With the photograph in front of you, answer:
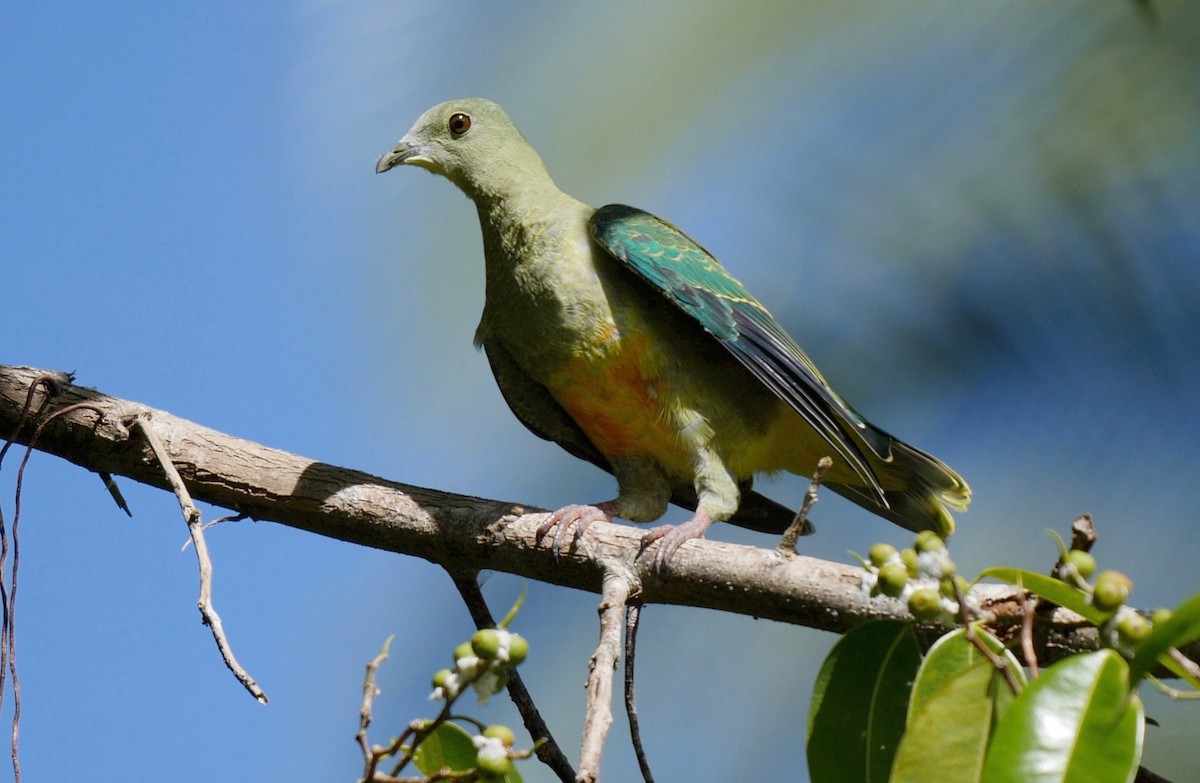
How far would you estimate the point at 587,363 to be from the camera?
12.4 feet

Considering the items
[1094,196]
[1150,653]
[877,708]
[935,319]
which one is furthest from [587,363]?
[1150,653]

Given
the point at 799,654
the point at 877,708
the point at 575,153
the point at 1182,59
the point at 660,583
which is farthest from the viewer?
the point at 575,153

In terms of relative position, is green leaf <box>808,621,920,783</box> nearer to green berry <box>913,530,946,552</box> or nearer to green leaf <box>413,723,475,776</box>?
green berry <box>913,530,946,552</box>

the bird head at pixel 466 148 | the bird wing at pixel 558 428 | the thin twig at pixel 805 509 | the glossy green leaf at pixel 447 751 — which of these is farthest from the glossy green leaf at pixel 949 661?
the bird head at pixel 466 148

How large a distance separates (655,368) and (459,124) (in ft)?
4.42

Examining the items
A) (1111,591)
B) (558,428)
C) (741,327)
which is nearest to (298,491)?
(558,428)

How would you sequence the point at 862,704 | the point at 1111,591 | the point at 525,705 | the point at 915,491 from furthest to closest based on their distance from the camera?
the point at 915,491
the point at 525,705
the point at 862,704
the point at 1111,591

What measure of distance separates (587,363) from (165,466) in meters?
1.49

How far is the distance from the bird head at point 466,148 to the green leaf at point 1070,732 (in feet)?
10.4

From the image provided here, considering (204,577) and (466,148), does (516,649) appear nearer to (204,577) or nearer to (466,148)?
(204,577)

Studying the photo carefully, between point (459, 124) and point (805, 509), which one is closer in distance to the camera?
point (805, 509)

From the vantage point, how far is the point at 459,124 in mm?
4324

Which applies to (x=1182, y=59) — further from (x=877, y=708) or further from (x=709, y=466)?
(x=877, y=708)

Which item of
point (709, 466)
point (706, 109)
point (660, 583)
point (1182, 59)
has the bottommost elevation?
point (660, 583)
